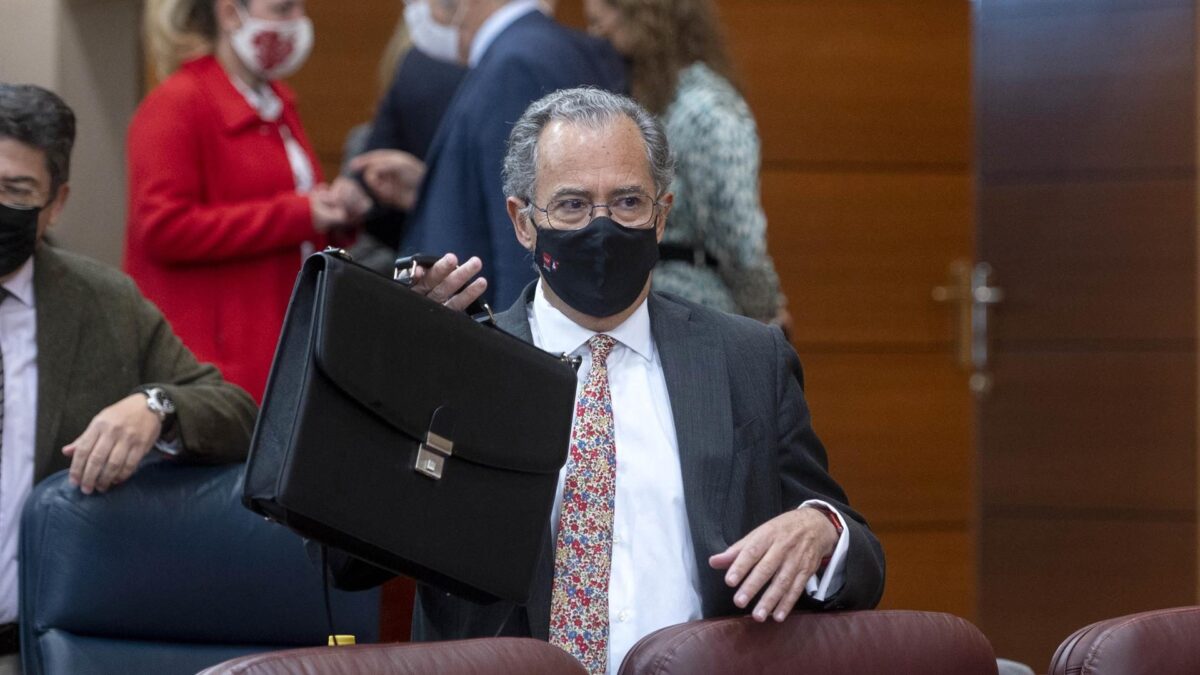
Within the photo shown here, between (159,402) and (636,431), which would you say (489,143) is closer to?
(159,402)

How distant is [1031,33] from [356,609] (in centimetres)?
314

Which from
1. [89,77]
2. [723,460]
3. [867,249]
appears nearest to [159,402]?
[723,460]

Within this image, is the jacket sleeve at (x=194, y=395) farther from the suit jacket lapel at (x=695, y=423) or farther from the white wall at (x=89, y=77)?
the white wall at (x=89, y=77)

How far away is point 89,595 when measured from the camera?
2.04 m

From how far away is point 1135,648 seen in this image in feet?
5.73

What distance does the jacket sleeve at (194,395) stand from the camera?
2188 millimetres

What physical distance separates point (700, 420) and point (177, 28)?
172cm

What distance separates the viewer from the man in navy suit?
278cm

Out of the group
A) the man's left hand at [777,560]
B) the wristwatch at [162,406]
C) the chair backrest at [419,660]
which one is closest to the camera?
the chair backrest at [419,660]

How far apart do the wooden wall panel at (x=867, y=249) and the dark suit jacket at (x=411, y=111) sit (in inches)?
58.2

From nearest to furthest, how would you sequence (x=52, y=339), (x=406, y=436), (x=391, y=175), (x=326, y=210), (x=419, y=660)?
1. (x=419, y=660)
2. (x=406, y=436)
3. (x=52, y=339)
4. (x=326, y=210)
5. (x=391, y=175)

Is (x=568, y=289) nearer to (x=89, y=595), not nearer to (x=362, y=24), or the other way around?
(x=89, y=595)

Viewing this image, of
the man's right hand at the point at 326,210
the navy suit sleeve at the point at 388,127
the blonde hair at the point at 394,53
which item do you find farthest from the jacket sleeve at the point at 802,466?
the blonde hair at the point at 394,53

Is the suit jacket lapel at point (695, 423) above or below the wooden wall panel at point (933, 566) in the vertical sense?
above
